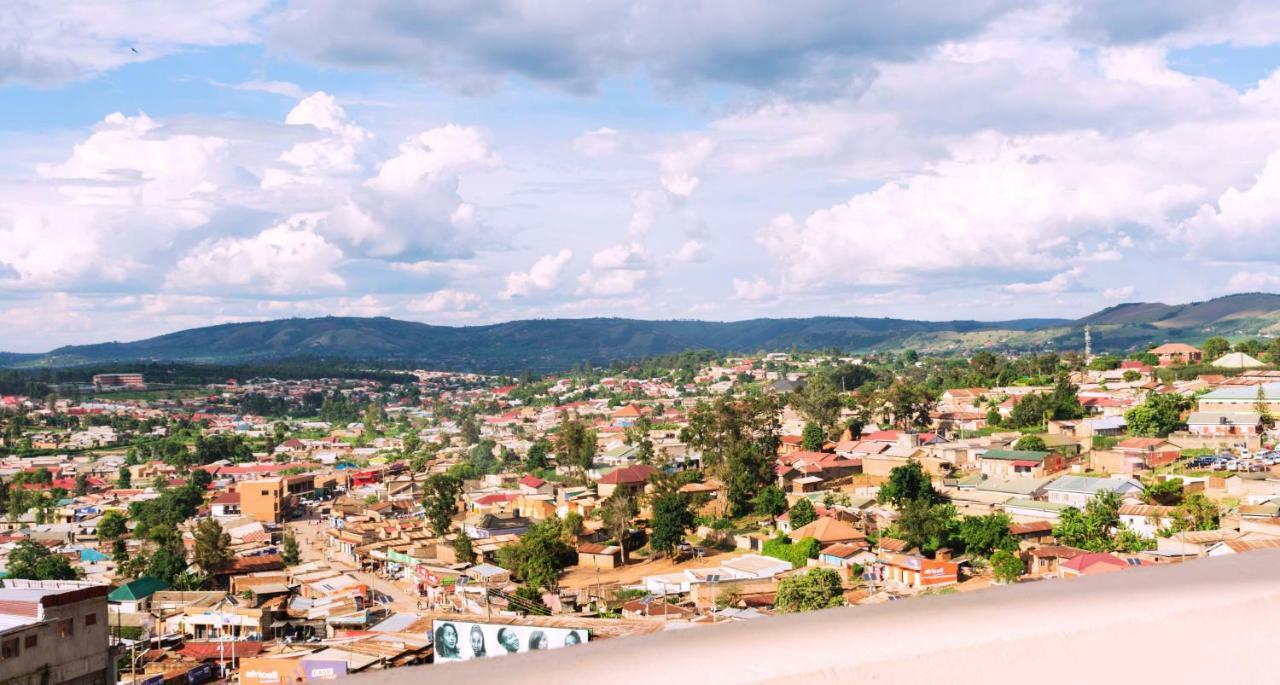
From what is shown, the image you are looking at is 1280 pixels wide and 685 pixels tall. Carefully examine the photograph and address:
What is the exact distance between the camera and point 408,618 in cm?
1551

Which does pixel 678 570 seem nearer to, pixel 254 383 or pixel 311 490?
pixel 311 490

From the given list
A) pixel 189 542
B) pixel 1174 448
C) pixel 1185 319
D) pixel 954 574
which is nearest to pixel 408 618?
pixel 954 574

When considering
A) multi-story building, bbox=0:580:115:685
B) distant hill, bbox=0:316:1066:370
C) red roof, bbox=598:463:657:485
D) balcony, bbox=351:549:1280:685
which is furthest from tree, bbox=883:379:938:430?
distant hill, bbox=0:316:1066:370

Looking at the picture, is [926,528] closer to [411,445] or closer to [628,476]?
[628,476]

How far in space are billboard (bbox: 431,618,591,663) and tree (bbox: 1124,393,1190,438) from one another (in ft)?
67.0

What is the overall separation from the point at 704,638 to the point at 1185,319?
147667 mm

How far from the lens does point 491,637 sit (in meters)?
9.09

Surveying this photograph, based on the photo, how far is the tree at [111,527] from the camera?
2730cm

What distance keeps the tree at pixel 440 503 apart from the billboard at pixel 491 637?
1544 cm

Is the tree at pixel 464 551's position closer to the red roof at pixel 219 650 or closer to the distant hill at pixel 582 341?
the red roof at pixel 219 650

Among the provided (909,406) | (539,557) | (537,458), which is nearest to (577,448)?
(537,458)

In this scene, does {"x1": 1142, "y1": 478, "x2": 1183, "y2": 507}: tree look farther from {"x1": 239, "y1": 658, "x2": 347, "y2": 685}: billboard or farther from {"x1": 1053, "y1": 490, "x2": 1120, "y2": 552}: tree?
{"x1": 239, "y1": 658, "x2": 347, "y2": 685}: billboard

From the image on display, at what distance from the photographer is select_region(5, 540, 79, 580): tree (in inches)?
821

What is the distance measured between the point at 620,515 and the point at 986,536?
7.78m
